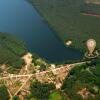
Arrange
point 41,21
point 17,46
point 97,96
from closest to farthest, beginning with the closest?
point 97,96
point 17,46
point 41,21

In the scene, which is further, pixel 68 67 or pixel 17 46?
pixel 17 46

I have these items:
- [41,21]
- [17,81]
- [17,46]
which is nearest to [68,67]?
[17,81]

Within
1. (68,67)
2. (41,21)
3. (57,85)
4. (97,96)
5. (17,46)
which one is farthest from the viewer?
(41,21)

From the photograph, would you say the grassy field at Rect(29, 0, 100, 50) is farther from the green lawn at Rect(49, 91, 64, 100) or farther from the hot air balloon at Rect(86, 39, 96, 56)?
the green lawn at Rect(49, 91, 64, 100)

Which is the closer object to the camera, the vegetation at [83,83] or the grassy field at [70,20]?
the vegetation at [83,83]

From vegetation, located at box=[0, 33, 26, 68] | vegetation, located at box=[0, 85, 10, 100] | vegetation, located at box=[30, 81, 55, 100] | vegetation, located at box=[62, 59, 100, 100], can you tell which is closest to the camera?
vegetation, located at box=[62, 59, 100, 100]

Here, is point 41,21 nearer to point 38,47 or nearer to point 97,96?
point 38,47

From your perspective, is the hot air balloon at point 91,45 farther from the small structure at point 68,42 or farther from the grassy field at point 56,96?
the grassy field at point 56,96
